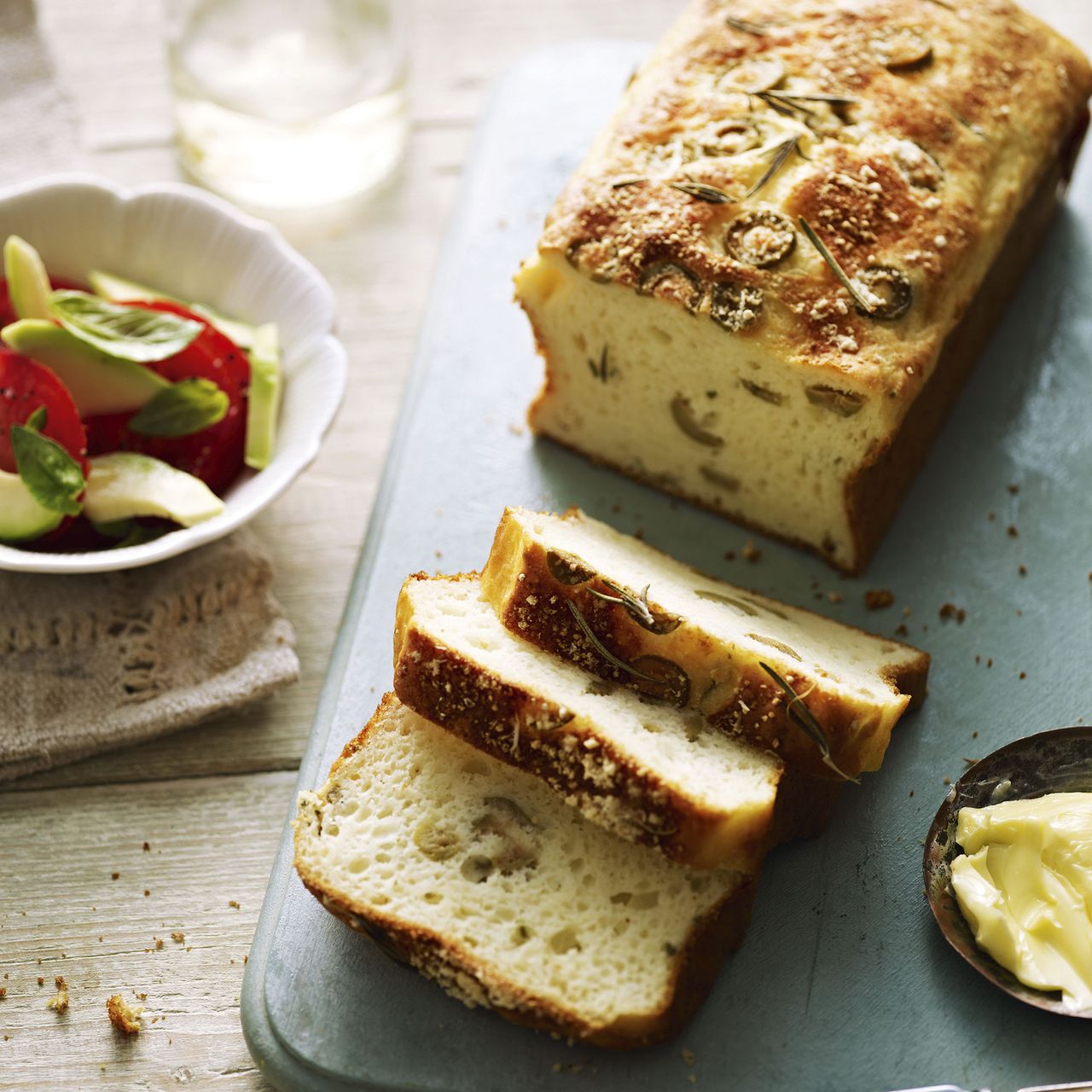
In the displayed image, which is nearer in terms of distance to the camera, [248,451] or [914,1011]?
[914,1011]

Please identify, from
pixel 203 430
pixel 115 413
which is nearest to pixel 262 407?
pixel 203 430

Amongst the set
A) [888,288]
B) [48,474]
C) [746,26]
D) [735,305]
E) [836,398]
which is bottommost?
[48,474]

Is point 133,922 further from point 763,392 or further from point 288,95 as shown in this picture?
point 288,95

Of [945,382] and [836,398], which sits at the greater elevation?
[836,398]

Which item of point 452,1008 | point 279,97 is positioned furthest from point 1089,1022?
point 279,97

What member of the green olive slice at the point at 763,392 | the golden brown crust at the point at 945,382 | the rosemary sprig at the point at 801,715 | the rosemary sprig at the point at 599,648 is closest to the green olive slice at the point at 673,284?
the green olive slice at the point at 763,392

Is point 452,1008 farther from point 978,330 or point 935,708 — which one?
point 978,330

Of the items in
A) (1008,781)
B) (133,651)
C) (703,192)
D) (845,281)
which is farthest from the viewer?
(133,651)
